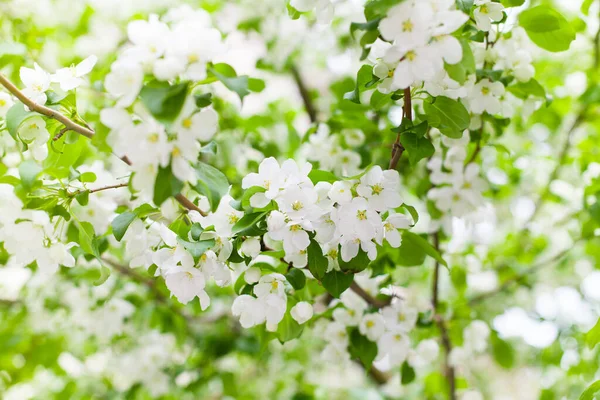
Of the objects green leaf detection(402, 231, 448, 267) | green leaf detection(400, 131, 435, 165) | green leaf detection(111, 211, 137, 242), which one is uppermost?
green leaf detection(400, 131, 435, 165)

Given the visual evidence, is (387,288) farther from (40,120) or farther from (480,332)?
(40,120)

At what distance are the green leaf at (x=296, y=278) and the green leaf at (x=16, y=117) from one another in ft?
1.63

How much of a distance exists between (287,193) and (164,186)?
0.21 m

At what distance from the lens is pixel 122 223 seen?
0.96 meters

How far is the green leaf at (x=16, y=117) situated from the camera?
90 centimetres

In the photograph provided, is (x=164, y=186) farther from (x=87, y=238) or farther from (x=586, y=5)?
(x=586, y=5)

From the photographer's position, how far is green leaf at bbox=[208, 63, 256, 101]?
0.78 m

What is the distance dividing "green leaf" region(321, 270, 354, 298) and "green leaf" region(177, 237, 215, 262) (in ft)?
0.71

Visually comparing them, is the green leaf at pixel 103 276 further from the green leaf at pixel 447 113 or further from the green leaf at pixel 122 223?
the green leaf at pixel 447 113

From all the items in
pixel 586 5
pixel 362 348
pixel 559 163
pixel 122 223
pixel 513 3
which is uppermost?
pixel 513 3

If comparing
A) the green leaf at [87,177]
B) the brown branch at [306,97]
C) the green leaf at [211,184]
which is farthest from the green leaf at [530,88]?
the brown branch at [306,97]

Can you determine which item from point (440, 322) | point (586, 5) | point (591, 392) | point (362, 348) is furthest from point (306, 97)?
point (591, 392)

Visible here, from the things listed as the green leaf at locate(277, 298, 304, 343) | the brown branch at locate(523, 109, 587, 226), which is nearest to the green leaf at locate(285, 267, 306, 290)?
the green leaf at locate(277, 298, 304, 343)

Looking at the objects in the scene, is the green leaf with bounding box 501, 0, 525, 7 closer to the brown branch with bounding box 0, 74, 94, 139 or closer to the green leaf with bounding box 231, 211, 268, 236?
the green leaf with bounding box 231, 211, 268, 236
